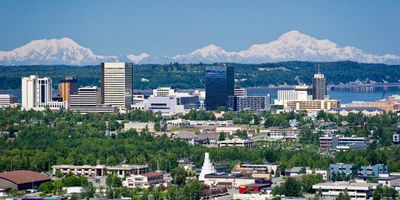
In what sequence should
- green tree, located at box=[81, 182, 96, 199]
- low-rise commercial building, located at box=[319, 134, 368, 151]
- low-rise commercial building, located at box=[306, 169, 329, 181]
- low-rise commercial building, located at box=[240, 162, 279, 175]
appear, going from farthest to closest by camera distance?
1. low-rise commercial building, located at box=[319, 134, 368, 151]
2. low-rise commercial building, located at box=[240, 162, 279, 175]
3. low-rise commercial building, located at box=[306, 169, 329, 181]
4. green tree, located at box=[81, 182, 96, 199]

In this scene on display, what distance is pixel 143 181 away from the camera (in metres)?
36.8

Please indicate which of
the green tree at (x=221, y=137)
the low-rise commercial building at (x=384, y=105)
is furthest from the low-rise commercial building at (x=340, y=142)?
the low-rise commercial building at (x=384, y=105)

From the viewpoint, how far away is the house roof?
1416 inches

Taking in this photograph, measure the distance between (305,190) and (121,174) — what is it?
5929 mm

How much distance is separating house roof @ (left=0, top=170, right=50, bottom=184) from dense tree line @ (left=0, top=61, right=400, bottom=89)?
52.7m

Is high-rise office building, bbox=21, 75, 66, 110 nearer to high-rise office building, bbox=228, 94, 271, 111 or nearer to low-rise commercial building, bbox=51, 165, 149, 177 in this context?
high-rise office building, bbox=228, 94, 271, 111

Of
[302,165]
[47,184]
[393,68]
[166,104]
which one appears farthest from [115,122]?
[393,68]

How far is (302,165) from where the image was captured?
40906mm

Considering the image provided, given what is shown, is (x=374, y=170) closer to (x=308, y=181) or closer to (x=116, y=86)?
(x=308, y=181)

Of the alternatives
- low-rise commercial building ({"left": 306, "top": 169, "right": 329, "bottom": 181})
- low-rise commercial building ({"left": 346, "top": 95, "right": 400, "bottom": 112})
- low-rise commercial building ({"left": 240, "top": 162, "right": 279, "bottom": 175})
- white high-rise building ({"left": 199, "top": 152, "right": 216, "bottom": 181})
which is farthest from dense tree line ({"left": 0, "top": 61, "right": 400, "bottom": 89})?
low-rise commercial building ({"left": 306, "top": 169, "right": 329, "bottom": 181})

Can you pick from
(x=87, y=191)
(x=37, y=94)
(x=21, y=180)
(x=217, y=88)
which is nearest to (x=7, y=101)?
(x=37, y=94)

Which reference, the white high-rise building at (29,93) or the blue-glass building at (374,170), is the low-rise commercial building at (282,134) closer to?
the blue-glass building at (374,170)

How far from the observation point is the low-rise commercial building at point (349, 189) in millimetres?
33750

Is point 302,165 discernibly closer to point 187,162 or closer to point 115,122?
point 187,162
